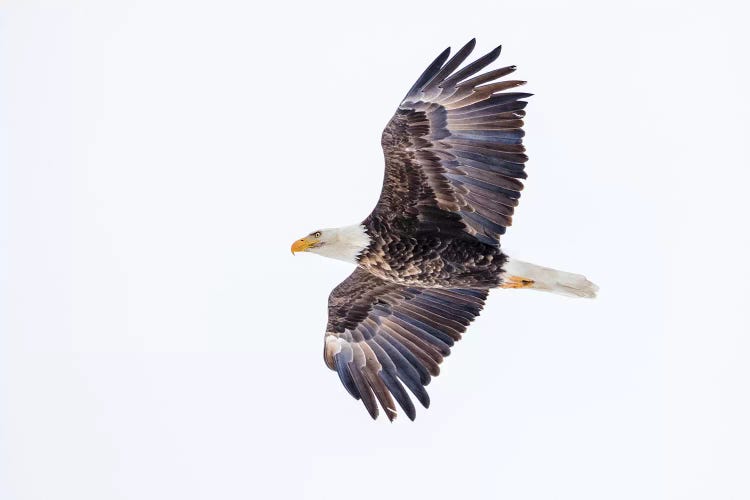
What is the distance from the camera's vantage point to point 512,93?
11.7 m

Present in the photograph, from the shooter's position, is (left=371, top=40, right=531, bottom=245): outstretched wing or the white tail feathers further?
the white tail feathers

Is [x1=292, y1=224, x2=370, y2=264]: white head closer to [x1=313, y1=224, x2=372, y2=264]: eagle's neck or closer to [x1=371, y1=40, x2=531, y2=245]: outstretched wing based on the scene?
[x1=313, y1=224, x2=372, y2=264]: eagle's neck

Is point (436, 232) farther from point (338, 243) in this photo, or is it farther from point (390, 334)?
point (390, 334)

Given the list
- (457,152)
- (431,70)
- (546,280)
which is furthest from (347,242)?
(546,280)

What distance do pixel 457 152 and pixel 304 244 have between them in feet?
5.68

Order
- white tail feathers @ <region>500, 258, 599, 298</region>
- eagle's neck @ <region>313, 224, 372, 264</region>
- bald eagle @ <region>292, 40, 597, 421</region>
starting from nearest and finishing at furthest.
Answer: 1. bald eagle @ <region>292, 40, 597, 421</region>
2. eagle's neck @ <region>313, 224, 372, 264</region>
3. white tail feathers @ <region>500, 258, 599, 298</region>

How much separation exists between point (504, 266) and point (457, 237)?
1.80ft

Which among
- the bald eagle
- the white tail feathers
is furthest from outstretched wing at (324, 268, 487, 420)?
the white tail feathers

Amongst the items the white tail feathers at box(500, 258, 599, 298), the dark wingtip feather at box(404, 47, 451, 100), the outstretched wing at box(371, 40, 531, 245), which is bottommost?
the white tail feathers at box(500, 258, 599, 298)

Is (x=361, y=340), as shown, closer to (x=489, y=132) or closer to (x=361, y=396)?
(x=361, y=396)

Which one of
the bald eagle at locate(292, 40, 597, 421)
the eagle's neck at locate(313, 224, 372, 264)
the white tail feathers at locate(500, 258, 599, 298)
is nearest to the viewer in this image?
the bald eagle at locate(292, 40, 597, 421)

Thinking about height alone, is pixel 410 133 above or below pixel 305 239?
above

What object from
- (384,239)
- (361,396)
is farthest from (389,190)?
(361,396)

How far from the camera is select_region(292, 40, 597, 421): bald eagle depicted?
1187cm
